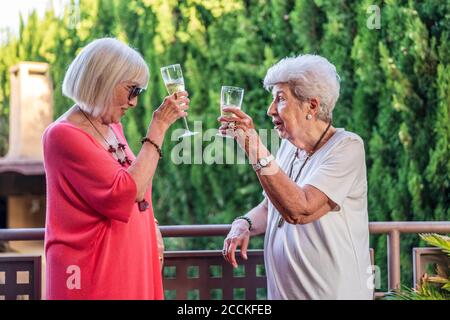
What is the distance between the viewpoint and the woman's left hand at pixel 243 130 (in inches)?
92.7

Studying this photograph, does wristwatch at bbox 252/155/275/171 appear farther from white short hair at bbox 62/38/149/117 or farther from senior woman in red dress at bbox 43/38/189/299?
white short hair at bbox 62/38/149/117

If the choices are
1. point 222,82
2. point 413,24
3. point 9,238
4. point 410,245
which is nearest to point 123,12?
point 222,82

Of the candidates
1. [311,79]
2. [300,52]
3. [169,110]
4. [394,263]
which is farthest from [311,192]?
[300,52]

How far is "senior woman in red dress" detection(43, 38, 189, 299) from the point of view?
87.7 inches

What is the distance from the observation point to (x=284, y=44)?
20.1 ft

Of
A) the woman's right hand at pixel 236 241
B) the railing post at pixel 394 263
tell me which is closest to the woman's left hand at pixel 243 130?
the woman's right hand at pixel 236 241

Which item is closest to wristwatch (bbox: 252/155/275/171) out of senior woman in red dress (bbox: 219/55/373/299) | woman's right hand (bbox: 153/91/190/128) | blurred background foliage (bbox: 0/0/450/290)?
senior woman in red dress (bbox: 219/55/373/299)

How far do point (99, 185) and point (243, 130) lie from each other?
0.46 m

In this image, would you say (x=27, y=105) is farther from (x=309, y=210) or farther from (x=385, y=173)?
(x=309, y=210)

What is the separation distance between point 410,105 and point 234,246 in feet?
9.54

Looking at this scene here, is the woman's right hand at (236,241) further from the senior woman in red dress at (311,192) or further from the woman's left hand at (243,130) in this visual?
the woman's left hand at (243,130)
